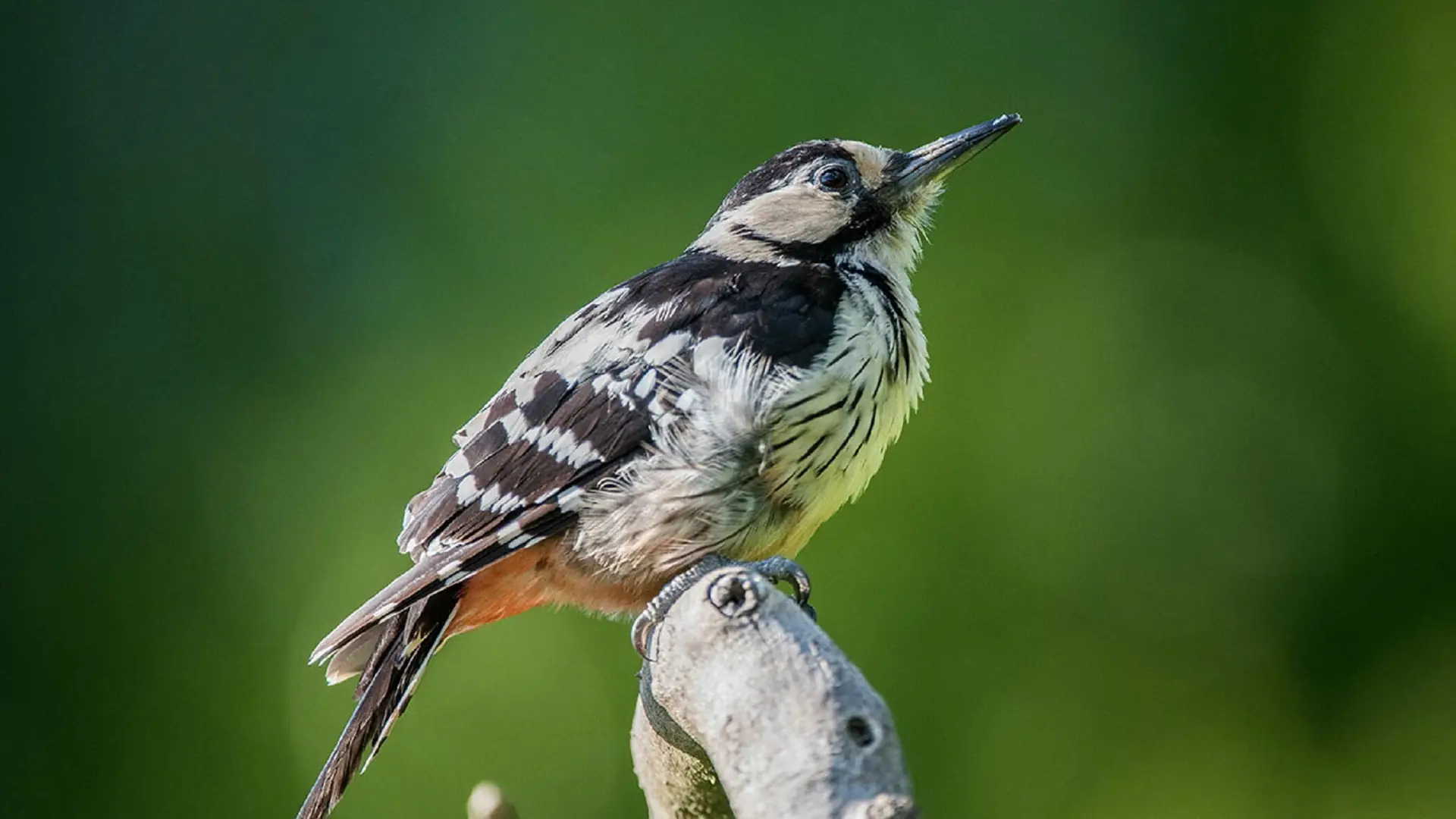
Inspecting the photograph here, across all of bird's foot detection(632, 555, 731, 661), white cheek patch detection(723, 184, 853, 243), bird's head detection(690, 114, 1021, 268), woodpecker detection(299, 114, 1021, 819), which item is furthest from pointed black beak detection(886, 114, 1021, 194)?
bird's foot detection(632, 555, 731, 661)

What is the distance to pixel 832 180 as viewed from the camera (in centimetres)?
310

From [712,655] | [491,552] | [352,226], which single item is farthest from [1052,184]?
[712,655]

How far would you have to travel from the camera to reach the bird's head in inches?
120

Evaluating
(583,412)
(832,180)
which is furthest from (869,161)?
(583,412)

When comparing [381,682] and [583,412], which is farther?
[583,412]

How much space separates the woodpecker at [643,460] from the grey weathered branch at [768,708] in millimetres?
348

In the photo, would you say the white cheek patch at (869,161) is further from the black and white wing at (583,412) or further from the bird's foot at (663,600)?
the bird's foot at (663,600)

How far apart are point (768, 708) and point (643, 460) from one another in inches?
34.5

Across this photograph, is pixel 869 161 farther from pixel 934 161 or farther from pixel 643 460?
pixel 643 460

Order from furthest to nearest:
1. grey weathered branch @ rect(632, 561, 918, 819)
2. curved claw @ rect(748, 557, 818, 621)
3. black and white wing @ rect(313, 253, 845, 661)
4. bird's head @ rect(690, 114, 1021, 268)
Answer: bird's head @ rect(690, 114, 1021, 268), black and white wing @ rect(313, 253, 845, 661), curved claw @ rect(748, 557, 818, 621), grey weathered branch @ rect(632, 561, 918, 819)

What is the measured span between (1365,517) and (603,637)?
165 centimetres

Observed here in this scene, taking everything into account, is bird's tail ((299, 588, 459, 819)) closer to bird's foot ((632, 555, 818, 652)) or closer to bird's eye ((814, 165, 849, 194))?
bird's foot ((632, 555, 818, 652))

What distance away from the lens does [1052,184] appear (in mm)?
4070

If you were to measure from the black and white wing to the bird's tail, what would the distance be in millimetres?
77
